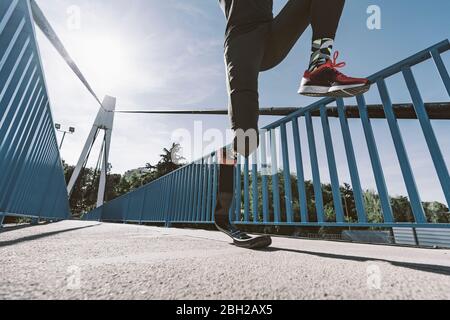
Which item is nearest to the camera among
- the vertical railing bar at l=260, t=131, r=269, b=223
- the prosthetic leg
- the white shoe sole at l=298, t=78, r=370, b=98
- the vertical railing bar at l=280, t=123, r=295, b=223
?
the white shoe sole at l=298, t=78, r=370, b=98

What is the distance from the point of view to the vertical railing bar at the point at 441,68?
1725 mm

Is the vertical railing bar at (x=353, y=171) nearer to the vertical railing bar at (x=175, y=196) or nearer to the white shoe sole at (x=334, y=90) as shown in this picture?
the white shoe sole at (x=334, y=90)

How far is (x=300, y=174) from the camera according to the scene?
263cm

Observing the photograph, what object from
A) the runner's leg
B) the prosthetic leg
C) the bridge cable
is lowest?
the prosthetic leg

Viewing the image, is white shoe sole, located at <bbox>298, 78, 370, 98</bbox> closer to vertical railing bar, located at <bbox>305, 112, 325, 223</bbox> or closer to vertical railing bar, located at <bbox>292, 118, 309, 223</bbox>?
vertical railing bar, located at <bbox>305, 112, 325, 223</bbox>

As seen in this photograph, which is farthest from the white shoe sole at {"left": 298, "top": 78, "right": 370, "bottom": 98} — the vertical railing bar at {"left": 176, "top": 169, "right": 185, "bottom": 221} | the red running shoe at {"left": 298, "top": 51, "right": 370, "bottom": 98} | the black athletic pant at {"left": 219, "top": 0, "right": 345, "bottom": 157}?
the vertical railing bar at {"left": 176, "top": 169, "right": 185, "bottom": 221}

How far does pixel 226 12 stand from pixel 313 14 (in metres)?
0.70

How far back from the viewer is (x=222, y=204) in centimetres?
163

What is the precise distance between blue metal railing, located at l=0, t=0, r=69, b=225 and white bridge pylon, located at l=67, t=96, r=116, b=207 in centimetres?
1534

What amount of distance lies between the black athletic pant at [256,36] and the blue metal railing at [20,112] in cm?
166

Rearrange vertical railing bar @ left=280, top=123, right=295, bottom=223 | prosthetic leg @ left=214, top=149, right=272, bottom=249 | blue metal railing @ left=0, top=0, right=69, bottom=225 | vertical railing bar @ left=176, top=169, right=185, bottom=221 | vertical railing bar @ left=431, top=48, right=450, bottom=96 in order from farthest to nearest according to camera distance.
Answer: vertical railing bar @ left=176, top=169, right=185, bottom=221 → vertical railing bar @ left=280, top=123, right=295, bottom=223 → blue metal railing @ left=0, top=0, right=69, bottom=225 → vertical railing bar @ left=431, top=48, right=450, bottom=96 → prosthetic leg @ left=214, top=149, right=272, bottom=249

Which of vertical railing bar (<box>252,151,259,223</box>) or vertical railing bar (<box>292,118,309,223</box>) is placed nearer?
vertical railing bar (<box>292,118,309,223</box>)

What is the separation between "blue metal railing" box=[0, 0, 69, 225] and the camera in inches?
74.9
